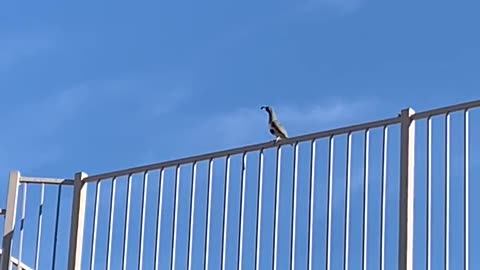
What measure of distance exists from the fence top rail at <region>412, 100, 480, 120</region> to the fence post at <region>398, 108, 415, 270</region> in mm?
39

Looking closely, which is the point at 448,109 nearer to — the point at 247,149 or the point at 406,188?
the point at 406,188

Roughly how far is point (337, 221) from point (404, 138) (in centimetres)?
45

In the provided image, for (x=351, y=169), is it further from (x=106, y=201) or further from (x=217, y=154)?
(x=106, y=201)

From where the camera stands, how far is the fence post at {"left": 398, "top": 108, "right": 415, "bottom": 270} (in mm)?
4637

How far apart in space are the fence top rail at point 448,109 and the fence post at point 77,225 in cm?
188

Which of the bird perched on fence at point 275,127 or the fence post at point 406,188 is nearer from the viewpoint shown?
the fence post at point 406,188

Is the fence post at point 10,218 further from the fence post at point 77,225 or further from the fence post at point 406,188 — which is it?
the fence post at point 406,188

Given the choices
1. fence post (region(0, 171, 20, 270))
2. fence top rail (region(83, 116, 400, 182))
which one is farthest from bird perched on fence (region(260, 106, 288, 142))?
fence post (region(0, 171, 20, 270))

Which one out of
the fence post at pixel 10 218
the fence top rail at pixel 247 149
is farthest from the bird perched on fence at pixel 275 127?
the fence post at pixel 10 218

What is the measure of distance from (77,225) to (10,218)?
376 millimetres

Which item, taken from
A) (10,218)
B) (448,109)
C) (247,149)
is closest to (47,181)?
(10,218)

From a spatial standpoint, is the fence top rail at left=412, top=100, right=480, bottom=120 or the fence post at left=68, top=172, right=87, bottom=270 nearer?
the fence top rail at left=412, top=100, right=480, bottom=120

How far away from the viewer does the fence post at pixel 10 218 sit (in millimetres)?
5859

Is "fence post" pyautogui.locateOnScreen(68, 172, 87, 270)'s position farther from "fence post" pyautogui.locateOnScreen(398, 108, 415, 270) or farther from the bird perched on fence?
"fence post" pyautogui.locateOnScreen(398, 108, 415, 270)
